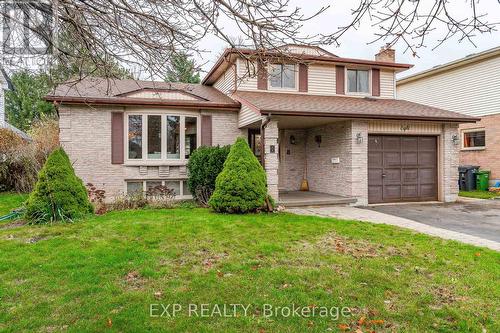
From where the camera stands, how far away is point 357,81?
1400 cm

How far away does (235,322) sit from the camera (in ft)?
10.6

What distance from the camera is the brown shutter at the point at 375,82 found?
14.1 metres

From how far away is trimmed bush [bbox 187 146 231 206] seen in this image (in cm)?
1022

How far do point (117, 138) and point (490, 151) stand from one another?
15815mm

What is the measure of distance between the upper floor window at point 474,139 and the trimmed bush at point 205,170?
12980 mm

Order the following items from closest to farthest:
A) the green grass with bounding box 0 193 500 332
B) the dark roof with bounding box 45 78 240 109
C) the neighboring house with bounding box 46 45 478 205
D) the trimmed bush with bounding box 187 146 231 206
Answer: the green grass with bounding box 0 193 500 332 → the trimmed bush with bounding box 187 146 231 206 → the dark roof with bounding box 45 78 240 109 → the neighboring house with bounding box 46 45 478 205

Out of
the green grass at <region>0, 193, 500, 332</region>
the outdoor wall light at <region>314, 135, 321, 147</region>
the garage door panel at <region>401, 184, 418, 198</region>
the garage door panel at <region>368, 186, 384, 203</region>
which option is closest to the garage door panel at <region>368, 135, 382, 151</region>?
the garage door panel at <region>368, 186, 384, 203</region>

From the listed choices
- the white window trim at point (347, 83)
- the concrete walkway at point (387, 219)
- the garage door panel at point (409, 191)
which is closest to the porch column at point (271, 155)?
the concrete walkway at point (387, 219)

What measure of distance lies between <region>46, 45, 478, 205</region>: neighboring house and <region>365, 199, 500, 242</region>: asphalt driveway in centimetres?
89

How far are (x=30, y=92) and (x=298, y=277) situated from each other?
89.0 feet

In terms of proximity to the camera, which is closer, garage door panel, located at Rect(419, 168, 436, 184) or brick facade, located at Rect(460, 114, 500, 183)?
garage door panel, located at Rect(419, 168, 436, 184)

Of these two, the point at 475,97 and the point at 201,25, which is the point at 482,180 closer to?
the point at 475,97

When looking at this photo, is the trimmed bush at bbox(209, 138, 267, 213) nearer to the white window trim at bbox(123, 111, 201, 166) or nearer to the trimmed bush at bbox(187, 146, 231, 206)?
the trimmed bush at bbox(187, 146, 231, 206)

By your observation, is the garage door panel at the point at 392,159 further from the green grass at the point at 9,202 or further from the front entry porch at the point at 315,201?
the green grass at the point at 9,202
